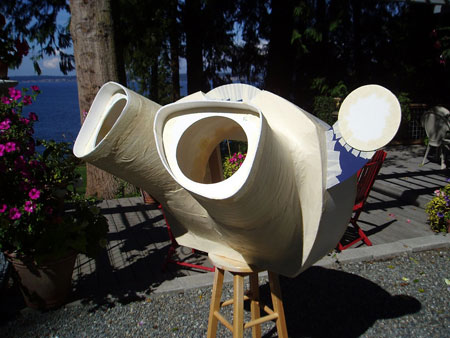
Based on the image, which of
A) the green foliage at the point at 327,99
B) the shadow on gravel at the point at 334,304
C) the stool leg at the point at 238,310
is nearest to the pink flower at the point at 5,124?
the stool leg at the point at 238,310

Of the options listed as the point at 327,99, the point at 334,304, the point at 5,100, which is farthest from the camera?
the point at 327,99

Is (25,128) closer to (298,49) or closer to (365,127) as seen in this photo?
(365,127)

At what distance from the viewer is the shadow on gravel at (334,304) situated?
2992mm

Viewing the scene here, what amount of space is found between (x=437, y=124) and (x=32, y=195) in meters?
7.57

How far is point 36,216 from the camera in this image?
297 centimetres

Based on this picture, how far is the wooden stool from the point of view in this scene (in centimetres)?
201

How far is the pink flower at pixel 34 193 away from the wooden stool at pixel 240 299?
1504 millimetres

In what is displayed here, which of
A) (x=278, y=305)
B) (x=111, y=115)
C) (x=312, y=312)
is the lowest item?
(x=312, y=312)

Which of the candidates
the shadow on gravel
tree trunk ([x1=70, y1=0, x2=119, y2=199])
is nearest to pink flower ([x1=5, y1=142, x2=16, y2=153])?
the shadow on gravel

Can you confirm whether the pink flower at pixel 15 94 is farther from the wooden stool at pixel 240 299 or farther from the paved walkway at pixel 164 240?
the wooden stool at pixel 240 299

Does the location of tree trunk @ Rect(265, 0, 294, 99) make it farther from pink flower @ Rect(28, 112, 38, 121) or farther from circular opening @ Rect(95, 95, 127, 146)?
circular opening @ Rect(95, 95, 127, 146)

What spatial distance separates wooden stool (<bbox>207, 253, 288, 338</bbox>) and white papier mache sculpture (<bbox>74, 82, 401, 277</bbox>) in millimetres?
199

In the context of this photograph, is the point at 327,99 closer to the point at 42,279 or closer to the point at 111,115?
the point at 42,279

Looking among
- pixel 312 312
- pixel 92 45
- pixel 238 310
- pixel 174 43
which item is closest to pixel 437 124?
pixel 174 43
